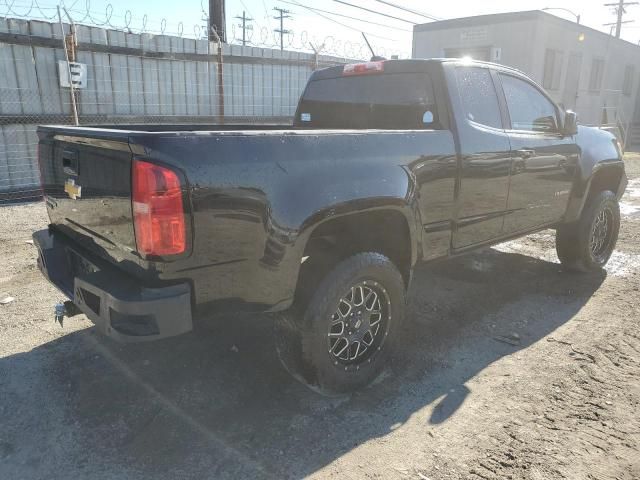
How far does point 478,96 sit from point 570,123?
1.32 m

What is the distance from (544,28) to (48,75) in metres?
15.9

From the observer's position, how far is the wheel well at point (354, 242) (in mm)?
2867

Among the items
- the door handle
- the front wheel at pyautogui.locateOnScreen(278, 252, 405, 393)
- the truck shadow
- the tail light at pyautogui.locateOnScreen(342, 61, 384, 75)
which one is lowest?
the truck shadow

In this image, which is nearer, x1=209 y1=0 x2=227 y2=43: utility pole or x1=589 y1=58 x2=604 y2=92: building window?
x1=209 y1=0 x2=227 y2=43: utility pole

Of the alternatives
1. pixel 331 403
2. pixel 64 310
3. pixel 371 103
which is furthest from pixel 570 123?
pixel 64 310

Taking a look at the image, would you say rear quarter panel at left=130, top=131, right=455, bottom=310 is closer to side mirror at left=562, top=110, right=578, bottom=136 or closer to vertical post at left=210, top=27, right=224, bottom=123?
side mirror at left=562, top=110, right=578, bottom=136

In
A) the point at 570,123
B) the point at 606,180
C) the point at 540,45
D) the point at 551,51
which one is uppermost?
the point at 540,45

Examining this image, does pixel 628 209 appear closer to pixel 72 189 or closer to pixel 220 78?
pixel 220 78

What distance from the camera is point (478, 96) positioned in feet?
12.3

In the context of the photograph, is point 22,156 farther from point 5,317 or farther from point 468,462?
point 468,462

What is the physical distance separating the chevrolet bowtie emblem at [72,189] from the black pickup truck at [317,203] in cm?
2

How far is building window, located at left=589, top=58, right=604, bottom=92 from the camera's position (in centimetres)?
2106

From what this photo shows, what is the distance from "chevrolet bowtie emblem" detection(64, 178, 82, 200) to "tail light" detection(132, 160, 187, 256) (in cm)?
72

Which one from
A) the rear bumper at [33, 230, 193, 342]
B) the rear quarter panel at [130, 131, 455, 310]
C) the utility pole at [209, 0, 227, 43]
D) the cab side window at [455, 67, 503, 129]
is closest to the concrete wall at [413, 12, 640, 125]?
the utility pole at [209, 0, 227, 43]
